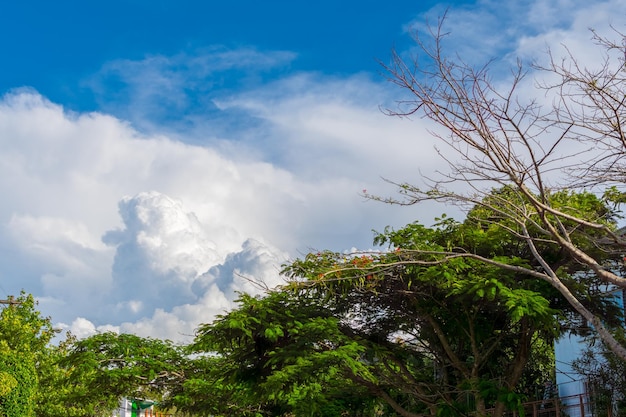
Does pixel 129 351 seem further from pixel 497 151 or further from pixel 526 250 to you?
pixel 497 151

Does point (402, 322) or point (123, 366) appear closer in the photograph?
point (402, 322)

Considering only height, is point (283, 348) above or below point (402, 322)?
below

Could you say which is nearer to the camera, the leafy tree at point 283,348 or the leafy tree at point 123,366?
the leafy tree at point 283,348

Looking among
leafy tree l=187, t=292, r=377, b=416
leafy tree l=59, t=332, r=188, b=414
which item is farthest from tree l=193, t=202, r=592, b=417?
leafy tree l=59, t=332, r=188, b=414

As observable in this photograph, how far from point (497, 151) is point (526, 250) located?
7.53m

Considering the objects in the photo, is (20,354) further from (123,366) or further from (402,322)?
(402,322)

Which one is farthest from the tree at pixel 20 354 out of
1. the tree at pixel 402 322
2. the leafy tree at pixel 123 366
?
the tree at pixel 402 322

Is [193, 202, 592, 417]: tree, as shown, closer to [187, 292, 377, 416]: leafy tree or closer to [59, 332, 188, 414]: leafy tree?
[187, 292, 377, 416]: leafy tree

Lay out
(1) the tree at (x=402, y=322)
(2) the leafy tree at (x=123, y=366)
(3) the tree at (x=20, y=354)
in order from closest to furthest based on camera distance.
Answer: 1. (1) the tree at (x=402, y=322)
2. (2) the leafy tree at (x=123, y=366)
3. (3) the tree at (x=20, y=354)

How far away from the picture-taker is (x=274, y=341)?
19.2 m

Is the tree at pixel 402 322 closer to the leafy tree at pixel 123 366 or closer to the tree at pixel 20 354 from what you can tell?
the leafy tree at pixel 123 366

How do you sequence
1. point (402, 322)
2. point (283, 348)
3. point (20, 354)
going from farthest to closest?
1. point (20, 354)
2. point (402, 322)
3. point (283, 348)

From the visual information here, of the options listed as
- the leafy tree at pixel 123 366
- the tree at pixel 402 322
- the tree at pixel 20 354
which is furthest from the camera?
the tree at pixel 20 354

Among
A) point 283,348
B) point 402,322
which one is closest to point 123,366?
point 283,348
